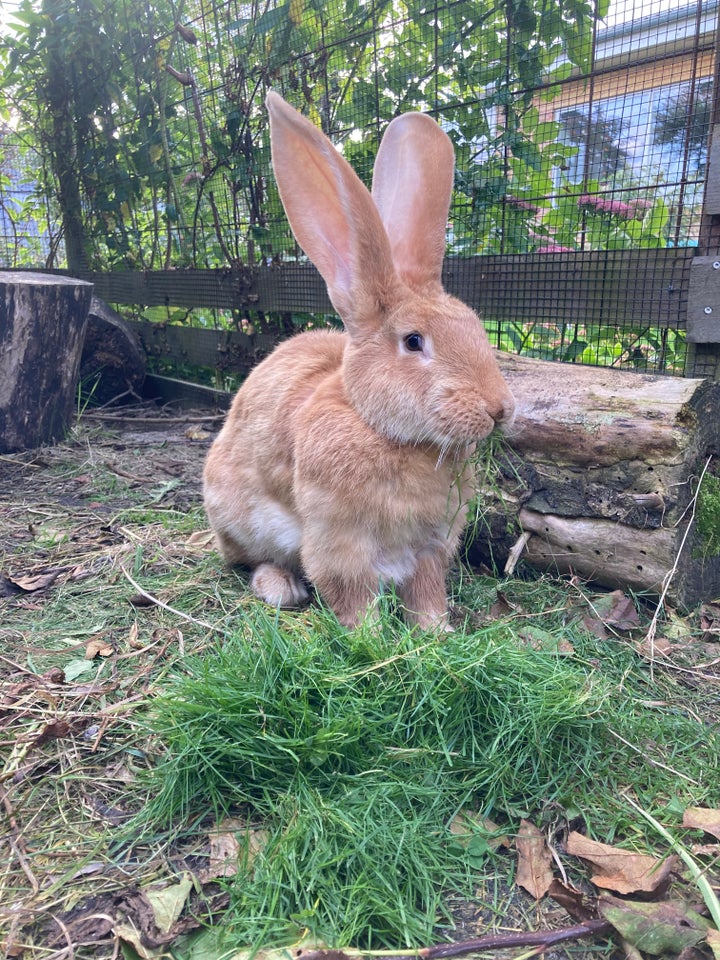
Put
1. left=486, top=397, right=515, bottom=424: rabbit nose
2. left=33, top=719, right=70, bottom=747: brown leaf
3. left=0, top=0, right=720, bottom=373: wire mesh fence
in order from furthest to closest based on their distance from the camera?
left=0, top=0, right=720, bottom=373: wire mesh fence → left=486, top=397, right=515, bottom=424: rabbit nose → left=33, top=719, right=70, bottom=747: brown leaf

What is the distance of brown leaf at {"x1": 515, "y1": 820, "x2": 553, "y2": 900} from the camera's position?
4.70ft

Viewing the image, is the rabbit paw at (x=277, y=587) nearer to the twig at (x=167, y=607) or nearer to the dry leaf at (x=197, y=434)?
the twig at (x=167, y=607)

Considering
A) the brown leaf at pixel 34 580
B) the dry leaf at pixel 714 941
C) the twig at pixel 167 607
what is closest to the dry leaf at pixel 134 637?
the twig at pixel 167 607

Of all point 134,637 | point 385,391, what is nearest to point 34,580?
point 134,637

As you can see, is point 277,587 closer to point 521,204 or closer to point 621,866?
point 621,866

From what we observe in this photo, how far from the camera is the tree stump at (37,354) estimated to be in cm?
457

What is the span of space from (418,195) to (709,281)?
130cm

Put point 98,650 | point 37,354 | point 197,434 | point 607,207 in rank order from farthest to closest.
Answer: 1. point 197,434
2. point 37,354
3. point 607,207
4. point 98,650

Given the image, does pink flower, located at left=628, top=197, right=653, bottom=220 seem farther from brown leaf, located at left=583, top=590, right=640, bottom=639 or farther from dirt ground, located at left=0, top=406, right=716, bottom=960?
dirt ground, located at left=0, top=406, right=716, bottom=960

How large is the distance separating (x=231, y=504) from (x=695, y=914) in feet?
6.39

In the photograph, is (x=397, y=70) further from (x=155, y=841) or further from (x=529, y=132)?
(x=155, y=841)

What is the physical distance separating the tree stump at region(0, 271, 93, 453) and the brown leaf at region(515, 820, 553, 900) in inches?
163

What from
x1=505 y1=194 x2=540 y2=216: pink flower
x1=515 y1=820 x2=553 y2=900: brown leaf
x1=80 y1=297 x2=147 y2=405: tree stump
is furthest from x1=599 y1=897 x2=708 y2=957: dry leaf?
x1=80 y1=297 x2=147 y2=405: tree stump

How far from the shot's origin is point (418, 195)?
233cm
